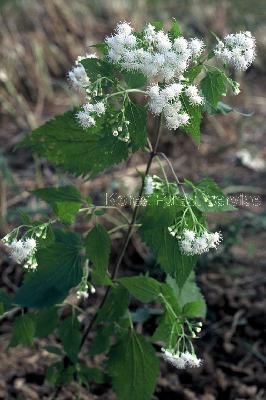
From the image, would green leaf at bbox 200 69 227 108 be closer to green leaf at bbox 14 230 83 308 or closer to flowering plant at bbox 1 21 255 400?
flowering plant at bbox 1 21 255 400

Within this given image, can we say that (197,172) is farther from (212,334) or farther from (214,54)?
(214,54)

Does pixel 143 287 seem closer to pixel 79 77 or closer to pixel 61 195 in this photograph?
pixel 61 195

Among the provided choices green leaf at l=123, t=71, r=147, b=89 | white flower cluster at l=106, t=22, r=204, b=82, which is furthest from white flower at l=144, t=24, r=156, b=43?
green leaf at l=123, t=71, r=147, b=89

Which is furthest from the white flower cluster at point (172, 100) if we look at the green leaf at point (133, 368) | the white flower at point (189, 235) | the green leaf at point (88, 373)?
the green leaf at point (88, 373)

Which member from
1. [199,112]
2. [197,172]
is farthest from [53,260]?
[197,172]

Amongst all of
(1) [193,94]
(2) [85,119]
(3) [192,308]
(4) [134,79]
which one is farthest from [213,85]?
(3) [192,308]

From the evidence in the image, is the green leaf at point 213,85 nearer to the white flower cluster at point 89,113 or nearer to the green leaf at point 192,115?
the green leaf at point 192,115
